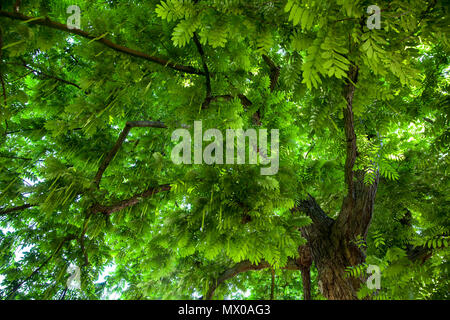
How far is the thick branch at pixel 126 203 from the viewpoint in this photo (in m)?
2.08

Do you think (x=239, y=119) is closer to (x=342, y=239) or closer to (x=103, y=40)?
(x=103, y=40)

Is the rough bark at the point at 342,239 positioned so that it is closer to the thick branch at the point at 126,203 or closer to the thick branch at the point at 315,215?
the thick branch at the point at 315,215

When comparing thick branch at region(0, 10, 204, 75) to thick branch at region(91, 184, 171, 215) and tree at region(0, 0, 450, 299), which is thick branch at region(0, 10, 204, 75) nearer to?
tree at region(0, 0, 450, 299)

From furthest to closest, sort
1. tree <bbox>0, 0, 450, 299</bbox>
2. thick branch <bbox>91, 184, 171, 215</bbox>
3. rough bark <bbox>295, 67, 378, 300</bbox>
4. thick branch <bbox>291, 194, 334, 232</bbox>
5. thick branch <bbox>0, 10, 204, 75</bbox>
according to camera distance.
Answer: thick branch <bbox>291, 194, 334, 232</bbox> → rough bark <bbox>295, 67, 378, 300</bbox> → thick branch <bbox>91, 184, 171, 215</bbox> → thick branch <bbox>0, 10, 204, 75</bbox> → tree <bbox>0, 0, 450, 299</bbox>

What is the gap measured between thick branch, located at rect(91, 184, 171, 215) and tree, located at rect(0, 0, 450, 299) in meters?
0.01

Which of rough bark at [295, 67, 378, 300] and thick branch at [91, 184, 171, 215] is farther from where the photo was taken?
rough bark at [295, 67, 378, 300]

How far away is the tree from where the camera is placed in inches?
43.8

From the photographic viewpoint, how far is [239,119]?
1580 mm

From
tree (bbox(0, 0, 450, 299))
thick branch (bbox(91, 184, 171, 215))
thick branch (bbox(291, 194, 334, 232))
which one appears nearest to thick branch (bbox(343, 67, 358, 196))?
tree (bbox(0, 0, 450, 299))

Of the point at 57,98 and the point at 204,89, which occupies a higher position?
the point at 57,98
